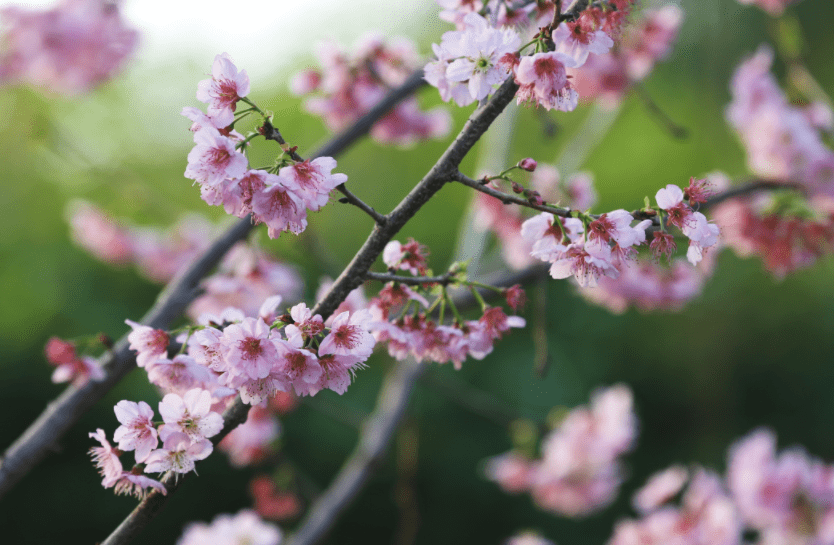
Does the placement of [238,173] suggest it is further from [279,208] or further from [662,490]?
[662,490]

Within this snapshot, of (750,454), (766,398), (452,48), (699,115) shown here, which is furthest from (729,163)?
(452,48)

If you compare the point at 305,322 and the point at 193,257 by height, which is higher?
the point at 193,257

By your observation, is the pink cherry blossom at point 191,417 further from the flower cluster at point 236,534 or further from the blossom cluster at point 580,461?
the blossom cluster at point 580,461

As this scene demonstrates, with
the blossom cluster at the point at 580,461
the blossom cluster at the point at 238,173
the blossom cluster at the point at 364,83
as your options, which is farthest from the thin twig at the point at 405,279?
the blossom cluster at the point at 580,461

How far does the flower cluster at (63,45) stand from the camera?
296 centimetres

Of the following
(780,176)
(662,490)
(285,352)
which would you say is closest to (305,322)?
(285,352)

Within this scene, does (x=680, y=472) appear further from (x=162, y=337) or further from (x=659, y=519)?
(x=162, y=337)

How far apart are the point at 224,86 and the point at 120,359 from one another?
91 centimetres

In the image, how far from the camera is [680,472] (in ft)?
8.20

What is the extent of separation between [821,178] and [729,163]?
22.2ft

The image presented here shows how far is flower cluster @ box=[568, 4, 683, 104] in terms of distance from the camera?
2.43 metres

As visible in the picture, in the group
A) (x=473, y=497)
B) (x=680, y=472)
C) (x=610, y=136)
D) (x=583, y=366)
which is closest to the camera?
(x=680, y=472)

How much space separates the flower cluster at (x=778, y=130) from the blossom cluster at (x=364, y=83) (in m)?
1.35

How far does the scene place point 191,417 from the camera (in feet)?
2.89
